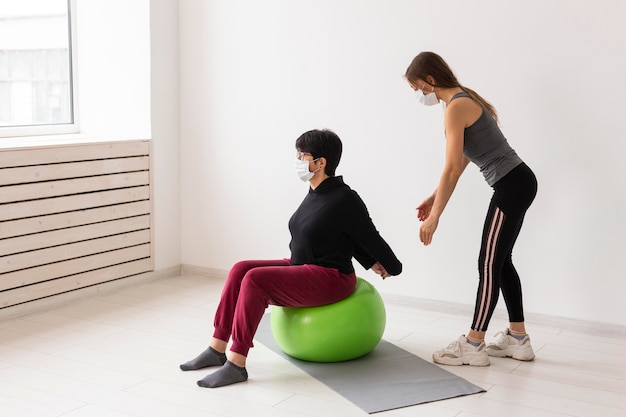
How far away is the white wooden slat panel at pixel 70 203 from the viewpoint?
381 cm

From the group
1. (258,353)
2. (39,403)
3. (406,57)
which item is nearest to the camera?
(39,403)

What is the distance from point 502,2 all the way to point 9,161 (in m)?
2.42

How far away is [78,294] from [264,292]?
1.57m

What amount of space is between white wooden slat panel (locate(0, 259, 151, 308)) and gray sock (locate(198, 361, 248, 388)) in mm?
1337

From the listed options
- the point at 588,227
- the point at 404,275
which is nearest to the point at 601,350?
the point at 588,227

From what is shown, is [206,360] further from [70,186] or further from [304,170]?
[70,186]

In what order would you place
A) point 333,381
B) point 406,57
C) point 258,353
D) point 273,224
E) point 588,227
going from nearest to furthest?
point 333,381 < point 258,353 < point 588,227 < point 406,57 < point 273,224

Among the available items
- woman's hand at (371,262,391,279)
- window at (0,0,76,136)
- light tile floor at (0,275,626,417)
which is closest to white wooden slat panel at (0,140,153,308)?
light tile floor at (0,275,626,417)

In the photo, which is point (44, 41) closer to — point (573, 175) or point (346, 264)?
point (346, 264)

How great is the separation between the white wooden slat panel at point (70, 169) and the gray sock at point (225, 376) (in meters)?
1.50

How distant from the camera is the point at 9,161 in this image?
3.75 m

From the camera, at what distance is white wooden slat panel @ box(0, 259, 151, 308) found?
383 cm

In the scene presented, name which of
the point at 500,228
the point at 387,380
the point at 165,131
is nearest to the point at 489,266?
the point at 500,228

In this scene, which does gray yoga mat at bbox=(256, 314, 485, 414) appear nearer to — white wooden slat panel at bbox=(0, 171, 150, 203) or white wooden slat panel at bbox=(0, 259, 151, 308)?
white wooden slat panel at bbox=(0, 259, 151, 308)
